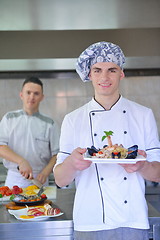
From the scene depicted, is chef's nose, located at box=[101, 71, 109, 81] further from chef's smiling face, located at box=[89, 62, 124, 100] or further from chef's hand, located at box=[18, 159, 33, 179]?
chef's hand, located at box=[18, 159, 33, 179]

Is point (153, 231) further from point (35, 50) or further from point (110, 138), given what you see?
point (35, 50)

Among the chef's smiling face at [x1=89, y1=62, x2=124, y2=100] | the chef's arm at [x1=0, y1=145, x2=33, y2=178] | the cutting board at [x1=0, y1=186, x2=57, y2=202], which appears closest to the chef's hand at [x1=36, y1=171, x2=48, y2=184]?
the chef's arm at [x1=0, y1=145, x2=33, y2=178]

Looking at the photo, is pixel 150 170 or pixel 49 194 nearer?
pixel 150 170

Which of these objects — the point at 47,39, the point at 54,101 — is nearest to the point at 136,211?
the point at 47,39

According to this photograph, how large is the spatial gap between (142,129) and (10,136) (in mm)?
1939

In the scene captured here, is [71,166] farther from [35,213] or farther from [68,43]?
[68,43]

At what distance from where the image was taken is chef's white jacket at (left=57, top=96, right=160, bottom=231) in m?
1.45

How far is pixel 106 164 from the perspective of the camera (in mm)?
1519

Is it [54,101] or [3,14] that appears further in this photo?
[54,101]

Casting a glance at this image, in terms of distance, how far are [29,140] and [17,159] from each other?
530mm

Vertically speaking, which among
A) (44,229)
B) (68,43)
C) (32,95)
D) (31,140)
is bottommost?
(44,229)

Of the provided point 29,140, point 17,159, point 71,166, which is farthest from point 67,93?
point 71,166

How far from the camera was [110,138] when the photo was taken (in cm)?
147

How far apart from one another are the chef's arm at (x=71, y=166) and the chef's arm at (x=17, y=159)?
1130 mm
